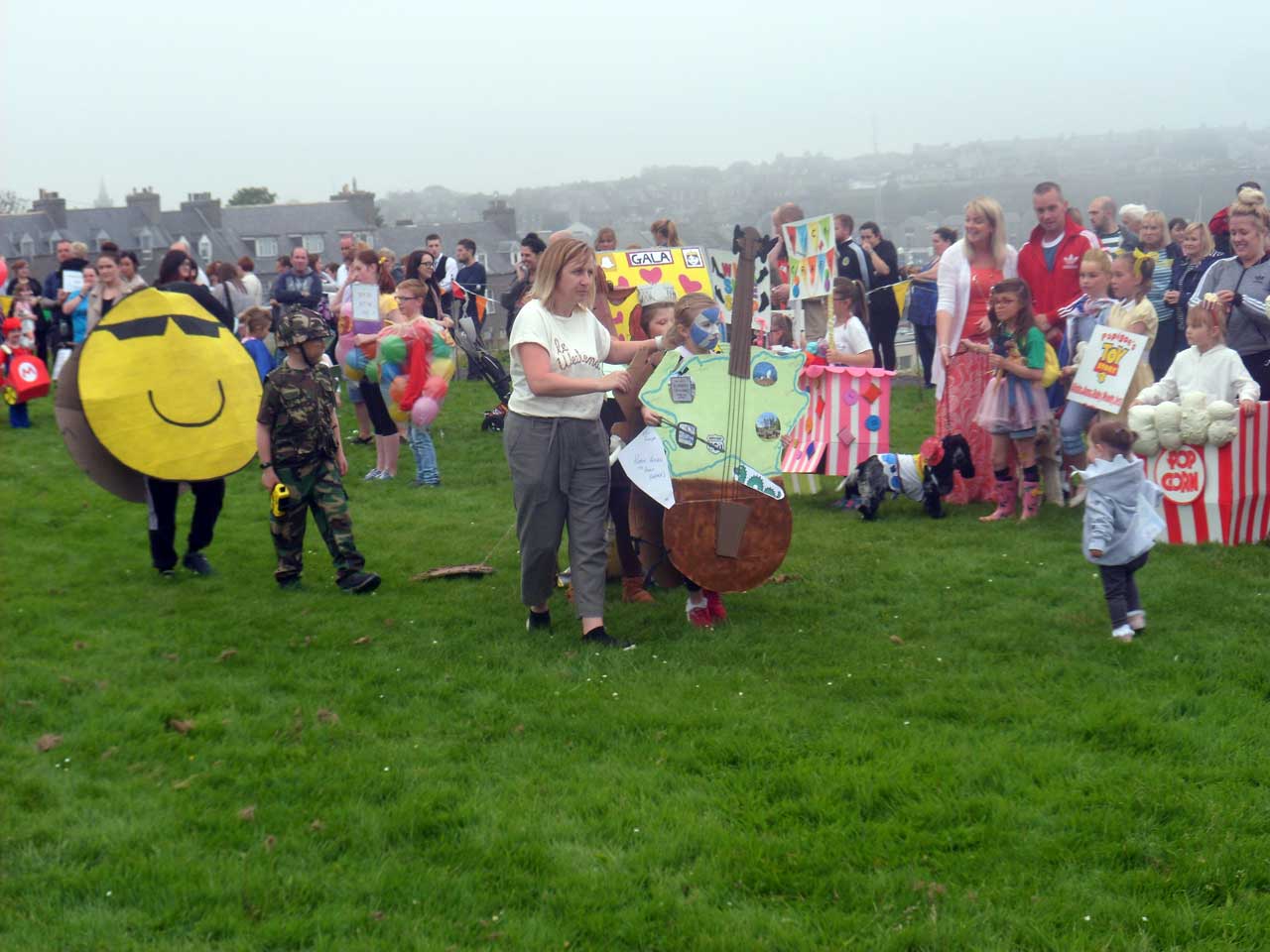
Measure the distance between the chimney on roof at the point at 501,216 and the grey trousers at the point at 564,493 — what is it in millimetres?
53152

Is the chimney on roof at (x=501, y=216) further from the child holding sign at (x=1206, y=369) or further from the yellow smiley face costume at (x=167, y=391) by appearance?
the child holding sign at (x=1206, y=369)

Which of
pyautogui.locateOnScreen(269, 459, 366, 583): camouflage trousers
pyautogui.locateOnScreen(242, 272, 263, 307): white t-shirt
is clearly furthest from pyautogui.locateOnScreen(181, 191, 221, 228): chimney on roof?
pyautogui.locateOnScreen(269, 459, 366, 583): camouflage trousers

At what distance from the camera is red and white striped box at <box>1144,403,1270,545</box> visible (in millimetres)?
8852

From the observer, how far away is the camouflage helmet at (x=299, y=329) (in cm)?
857

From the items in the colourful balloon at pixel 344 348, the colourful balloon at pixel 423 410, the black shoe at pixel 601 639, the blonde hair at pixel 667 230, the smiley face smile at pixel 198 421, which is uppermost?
the blonde hair at pixel 667 230

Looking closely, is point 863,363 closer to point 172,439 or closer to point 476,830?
point 172,439

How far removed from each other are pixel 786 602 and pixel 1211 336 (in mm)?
3648

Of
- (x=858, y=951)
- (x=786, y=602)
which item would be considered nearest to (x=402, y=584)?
(x=786, y=602)

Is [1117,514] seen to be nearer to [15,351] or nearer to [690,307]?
[690,307]

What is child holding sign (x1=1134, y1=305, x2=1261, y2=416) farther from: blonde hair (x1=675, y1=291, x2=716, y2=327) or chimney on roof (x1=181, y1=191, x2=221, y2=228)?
chimney on roof (x1=181, y1=191, x2=221, y2=228)

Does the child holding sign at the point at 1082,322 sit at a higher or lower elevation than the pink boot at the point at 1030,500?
higher

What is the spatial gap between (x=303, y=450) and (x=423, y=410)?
3312mm

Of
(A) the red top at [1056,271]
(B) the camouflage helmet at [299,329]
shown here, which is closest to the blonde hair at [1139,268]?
(A) the red top at [1056,271]

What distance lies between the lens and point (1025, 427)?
392 inches
